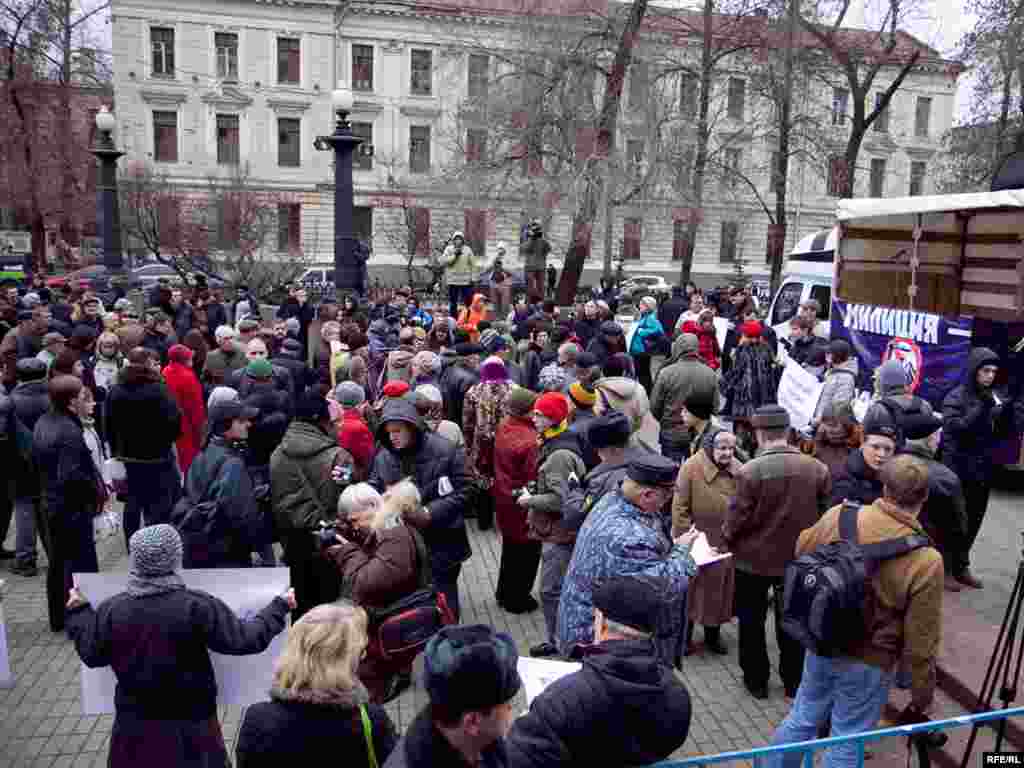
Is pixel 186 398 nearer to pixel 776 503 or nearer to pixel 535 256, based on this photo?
pixel 776 503

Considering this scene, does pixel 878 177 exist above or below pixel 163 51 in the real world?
below

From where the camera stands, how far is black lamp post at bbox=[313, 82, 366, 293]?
13273 mm

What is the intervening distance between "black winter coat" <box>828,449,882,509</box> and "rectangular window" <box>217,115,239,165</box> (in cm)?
4354

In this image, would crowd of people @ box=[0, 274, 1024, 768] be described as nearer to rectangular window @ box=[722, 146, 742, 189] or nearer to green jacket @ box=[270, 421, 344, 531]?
green jacket @ box=[270, 421, 344, 531]

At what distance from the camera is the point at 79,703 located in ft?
16.7

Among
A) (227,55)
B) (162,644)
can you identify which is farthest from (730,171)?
(227,55)

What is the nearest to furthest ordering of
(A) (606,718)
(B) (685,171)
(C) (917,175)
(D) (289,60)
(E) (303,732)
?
(A) (606,718) < (E) (303,732) < (B) (685,171) < (D) (289,60) < (C) (917,175)

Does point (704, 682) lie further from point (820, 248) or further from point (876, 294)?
point (820, 248)

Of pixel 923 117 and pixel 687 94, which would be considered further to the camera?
pixel 923 117

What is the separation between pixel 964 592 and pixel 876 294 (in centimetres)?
582

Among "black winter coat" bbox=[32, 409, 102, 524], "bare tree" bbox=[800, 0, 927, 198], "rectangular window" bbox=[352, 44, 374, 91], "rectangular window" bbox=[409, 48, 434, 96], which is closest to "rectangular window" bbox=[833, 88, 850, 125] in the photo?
"bare tree" bbox=[800, 0, 927, 198]

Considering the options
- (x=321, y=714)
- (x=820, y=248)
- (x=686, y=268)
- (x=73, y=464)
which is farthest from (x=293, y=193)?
(x=321, y=714)

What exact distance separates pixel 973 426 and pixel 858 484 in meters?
1.96

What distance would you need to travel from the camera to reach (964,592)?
21.5 feet
